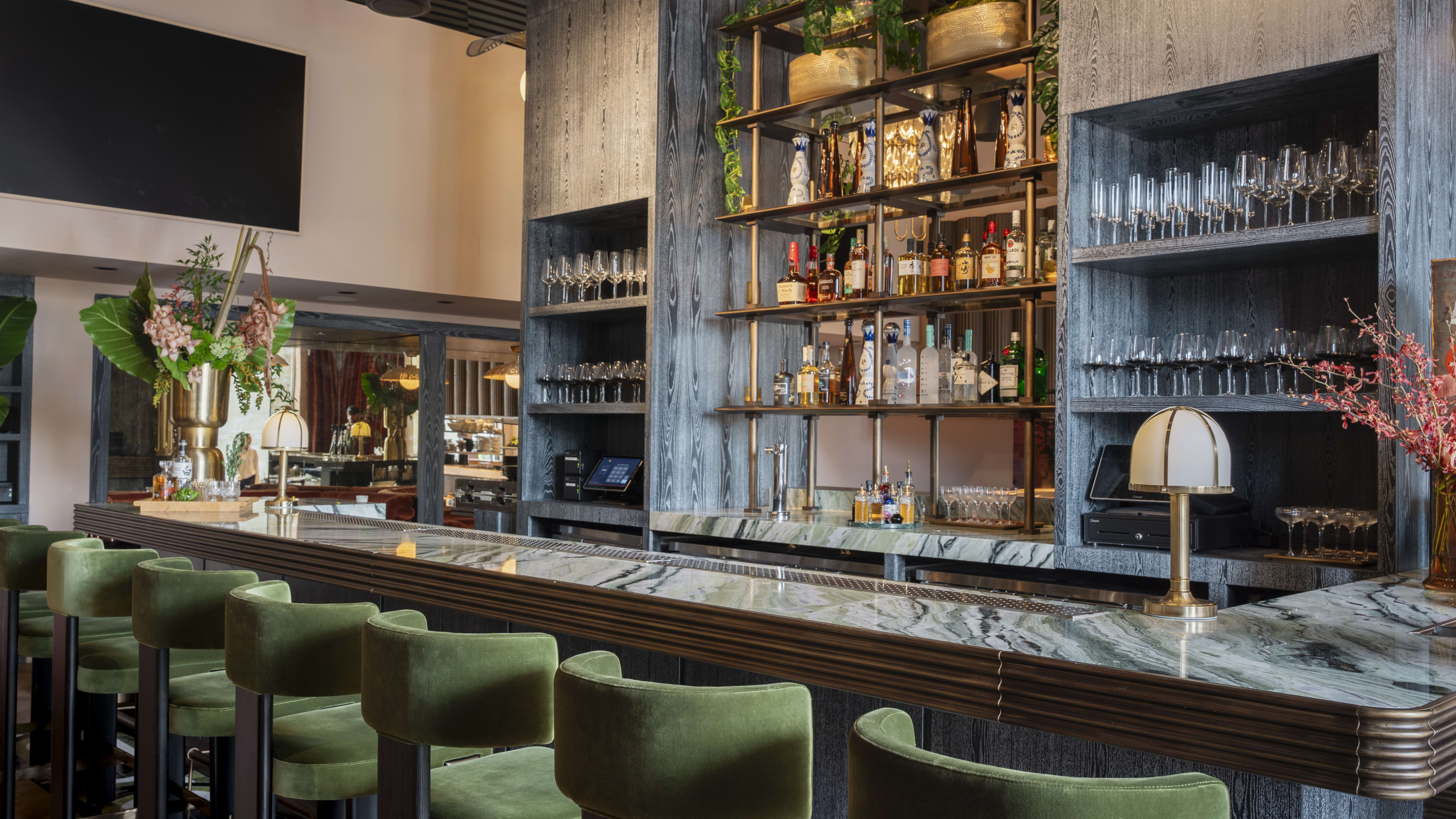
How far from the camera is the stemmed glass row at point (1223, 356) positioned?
2.88 metres

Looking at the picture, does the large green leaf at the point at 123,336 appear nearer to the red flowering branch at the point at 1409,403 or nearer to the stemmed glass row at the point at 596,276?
the stemmed glass row at the point at 596,276

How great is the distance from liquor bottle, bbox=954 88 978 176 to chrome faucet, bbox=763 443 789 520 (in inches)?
49.6

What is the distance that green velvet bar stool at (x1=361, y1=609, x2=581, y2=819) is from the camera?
1.64m

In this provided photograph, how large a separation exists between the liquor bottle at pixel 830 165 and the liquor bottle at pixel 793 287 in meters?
0.25

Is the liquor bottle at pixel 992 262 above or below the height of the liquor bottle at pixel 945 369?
above

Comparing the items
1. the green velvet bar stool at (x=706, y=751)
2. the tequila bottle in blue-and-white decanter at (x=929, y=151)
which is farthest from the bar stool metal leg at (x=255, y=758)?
the tequila bottle in blue-and-white decanter at (x=929, y=151)

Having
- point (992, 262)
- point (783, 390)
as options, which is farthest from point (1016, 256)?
point (783, 390)

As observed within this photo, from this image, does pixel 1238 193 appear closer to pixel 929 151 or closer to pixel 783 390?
pixel 929 151

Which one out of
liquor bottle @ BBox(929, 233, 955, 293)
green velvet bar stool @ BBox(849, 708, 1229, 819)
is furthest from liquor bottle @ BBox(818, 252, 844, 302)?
green velvet bar stool @ BBox(849, 708, 1229, 819)

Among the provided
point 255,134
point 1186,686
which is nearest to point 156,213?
point 255,134

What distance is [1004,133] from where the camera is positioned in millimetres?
3758

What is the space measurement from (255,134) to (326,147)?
0.40 m

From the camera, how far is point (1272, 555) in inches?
114

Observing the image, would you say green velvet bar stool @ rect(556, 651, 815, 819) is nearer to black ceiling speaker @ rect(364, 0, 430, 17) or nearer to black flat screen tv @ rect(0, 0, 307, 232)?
black ceiling speaker @ rect(364, 0, 430, 17)
